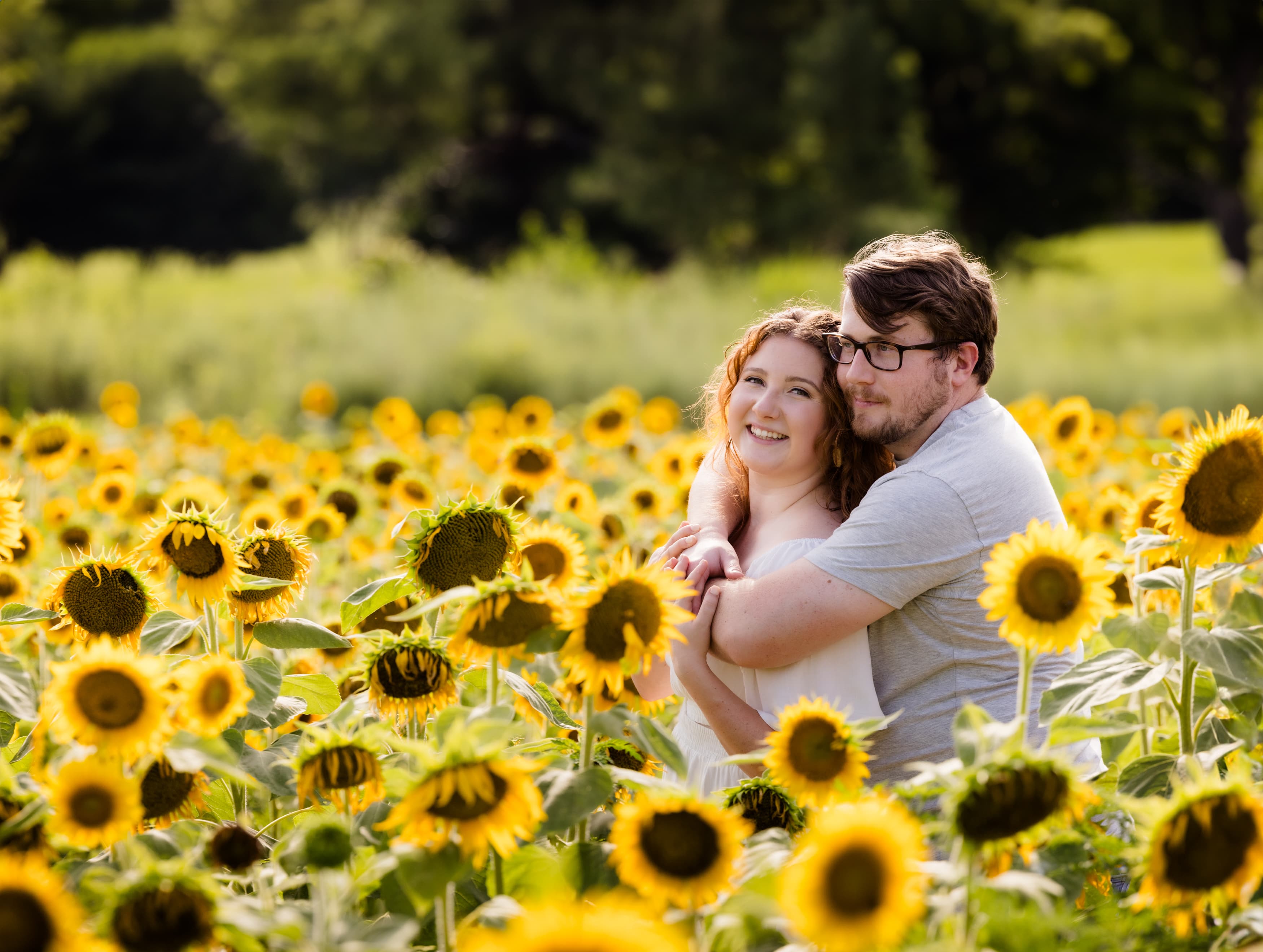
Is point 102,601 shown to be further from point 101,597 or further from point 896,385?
point 896,385

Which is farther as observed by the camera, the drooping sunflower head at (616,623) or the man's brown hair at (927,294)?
the man's brown hair at (927,294)

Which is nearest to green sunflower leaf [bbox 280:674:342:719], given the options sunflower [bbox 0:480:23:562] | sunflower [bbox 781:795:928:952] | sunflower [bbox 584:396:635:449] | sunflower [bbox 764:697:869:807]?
sunflower [bbox 0:480:23:562]

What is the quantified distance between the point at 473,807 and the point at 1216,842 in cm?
74

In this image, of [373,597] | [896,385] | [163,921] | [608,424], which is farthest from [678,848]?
[608,424]

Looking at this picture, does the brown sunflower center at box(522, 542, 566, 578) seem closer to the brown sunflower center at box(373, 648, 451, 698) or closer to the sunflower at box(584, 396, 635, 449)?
the brown sunflower center at box(373, 648, 451, 698)

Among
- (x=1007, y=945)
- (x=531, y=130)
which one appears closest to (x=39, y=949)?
(x=1007, y=945)

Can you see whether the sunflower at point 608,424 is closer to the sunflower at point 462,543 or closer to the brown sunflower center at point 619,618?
the sunflower at point 462,543

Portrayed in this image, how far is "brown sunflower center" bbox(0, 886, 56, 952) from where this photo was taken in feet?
3.83

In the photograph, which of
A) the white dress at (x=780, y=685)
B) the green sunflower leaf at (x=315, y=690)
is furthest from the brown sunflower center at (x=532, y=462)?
the green sunflower leaf at (x=315, y=690)

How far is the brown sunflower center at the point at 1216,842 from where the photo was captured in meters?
1.29

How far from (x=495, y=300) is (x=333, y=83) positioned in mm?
10097

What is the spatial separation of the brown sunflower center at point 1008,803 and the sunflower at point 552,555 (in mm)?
810

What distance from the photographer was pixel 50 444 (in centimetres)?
349

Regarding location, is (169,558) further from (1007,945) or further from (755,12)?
(755,12)
